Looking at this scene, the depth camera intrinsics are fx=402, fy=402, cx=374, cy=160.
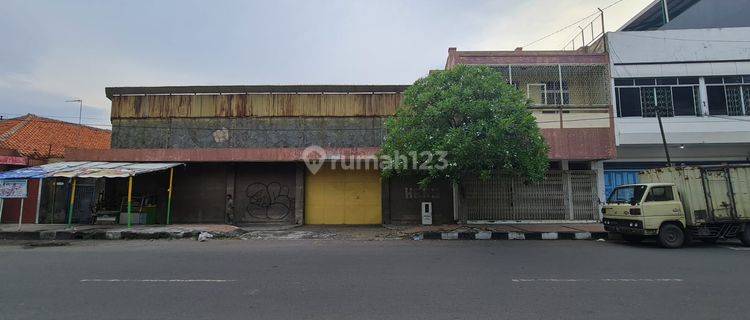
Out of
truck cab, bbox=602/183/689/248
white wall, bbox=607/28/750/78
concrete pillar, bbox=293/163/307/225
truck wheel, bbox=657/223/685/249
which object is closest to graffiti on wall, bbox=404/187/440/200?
concrete pillar, bbox=293/163/307/225

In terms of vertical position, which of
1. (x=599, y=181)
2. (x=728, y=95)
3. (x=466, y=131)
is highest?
(x=728, y=95)

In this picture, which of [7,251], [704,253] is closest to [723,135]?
[704,253]

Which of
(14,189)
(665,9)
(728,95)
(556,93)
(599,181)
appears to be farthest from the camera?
(665,9)

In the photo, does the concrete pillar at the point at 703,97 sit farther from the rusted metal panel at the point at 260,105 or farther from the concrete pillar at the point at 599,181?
the rusted metal panel at the point at 260,105

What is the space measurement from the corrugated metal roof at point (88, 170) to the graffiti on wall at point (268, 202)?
11.1 feet

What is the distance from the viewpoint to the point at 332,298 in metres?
5.54

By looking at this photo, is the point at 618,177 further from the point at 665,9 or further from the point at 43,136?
the point at 43,136

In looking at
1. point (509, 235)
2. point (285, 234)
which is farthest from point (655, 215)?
point (285, 234)

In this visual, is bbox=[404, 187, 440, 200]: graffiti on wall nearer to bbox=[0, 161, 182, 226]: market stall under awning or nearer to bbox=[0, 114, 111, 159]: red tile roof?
bbox=[0, 161, 182, 226]: market stall under awning

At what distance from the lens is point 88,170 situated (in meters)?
14.3

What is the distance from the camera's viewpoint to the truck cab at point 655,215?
10953mm

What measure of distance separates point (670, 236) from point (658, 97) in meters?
8.20

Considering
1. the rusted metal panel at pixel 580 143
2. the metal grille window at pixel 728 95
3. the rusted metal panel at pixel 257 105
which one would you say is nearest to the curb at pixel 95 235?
the rusted metal panel at pixel 257 105

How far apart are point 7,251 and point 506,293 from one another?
40.7 feet
